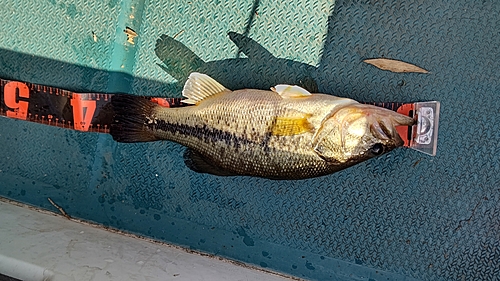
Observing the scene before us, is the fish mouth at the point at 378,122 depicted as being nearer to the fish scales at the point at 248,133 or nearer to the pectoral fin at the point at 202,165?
the fish scales at the point at 248,133

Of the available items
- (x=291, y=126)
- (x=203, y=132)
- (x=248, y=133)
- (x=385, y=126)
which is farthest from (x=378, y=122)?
(x=203, y=132)

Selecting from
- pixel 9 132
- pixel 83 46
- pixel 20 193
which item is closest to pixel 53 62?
pixel 83 46

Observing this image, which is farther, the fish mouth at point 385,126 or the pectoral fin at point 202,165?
the pectoral fin at point 202,165

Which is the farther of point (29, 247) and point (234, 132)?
point (29, 247)

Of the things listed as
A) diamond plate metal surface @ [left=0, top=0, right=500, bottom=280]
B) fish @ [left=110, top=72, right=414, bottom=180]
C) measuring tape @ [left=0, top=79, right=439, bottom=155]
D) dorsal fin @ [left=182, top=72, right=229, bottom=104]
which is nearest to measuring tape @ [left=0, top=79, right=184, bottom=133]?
measuring tape @ [left=0, top=79, right=439, bottom=155]

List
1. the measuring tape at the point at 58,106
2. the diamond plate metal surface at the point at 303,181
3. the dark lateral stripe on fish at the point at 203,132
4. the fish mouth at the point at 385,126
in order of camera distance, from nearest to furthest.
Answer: the fish mouth at the point at 385,126 < the dark lateral stripe on fish at the point at 203,132 < the diamond plate metal surface at the point at 303,181 < the measuring tape at the point at 58,106

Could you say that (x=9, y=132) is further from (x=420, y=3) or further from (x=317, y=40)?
(x=420, y=3)

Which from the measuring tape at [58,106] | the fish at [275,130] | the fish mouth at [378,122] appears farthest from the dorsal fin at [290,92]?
the measuring tape at [58,106]

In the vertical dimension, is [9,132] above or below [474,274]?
above
